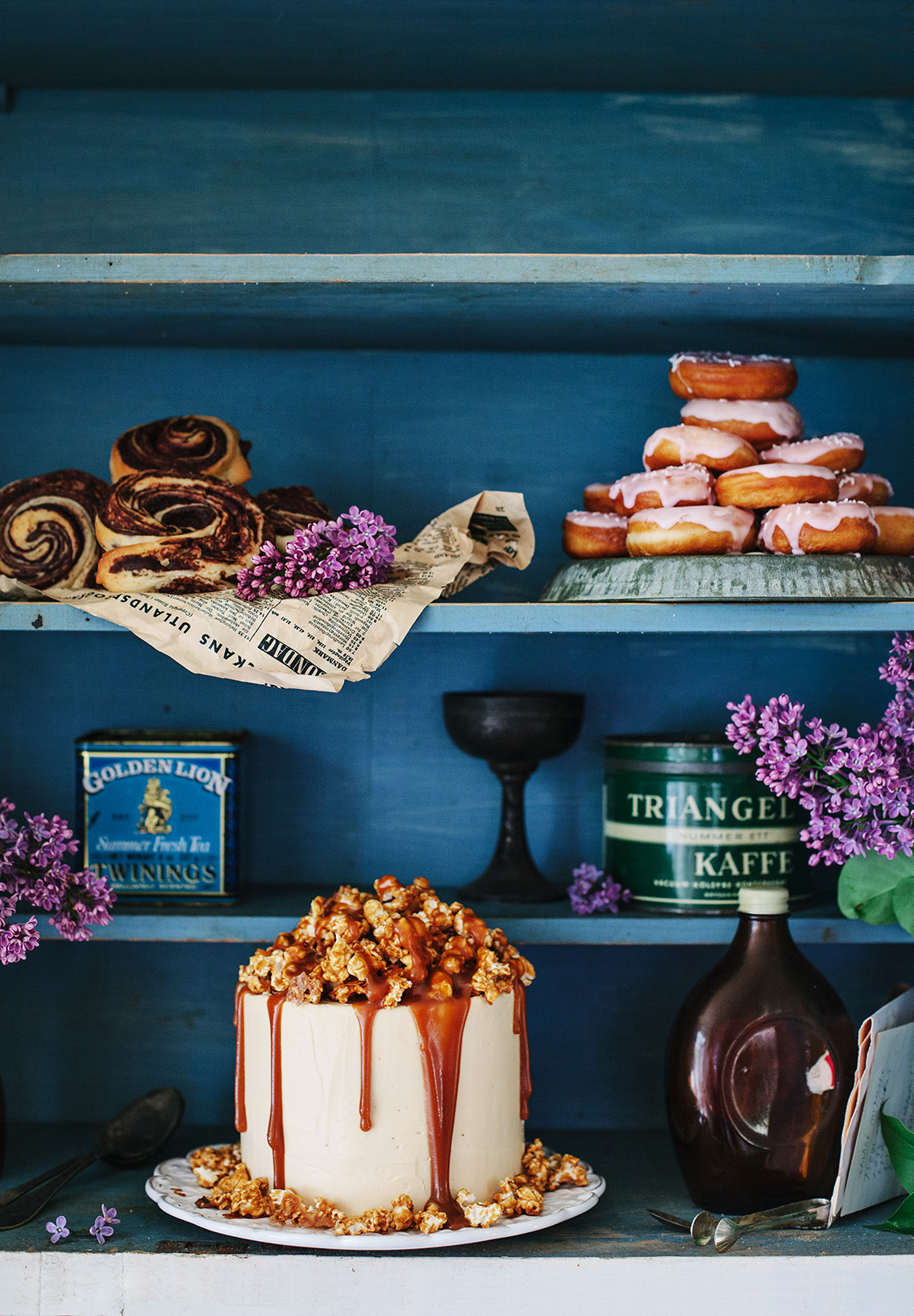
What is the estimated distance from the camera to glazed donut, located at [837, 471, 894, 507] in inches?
48.7

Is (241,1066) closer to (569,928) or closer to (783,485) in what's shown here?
(569,928)

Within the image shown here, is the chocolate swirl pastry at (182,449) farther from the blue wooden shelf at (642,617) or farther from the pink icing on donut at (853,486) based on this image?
the pink icing on donut at (853,486)

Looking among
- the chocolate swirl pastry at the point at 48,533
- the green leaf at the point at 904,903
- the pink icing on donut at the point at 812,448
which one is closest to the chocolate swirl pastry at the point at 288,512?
the chocolate swirl pastry at the point at 48,533

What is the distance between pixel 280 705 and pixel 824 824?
2.25 ft

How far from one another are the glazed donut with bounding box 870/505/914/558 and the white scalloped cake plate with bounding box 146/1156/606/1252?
0.72 meters

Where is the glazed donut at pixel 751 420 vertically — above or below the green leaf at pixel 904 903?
above

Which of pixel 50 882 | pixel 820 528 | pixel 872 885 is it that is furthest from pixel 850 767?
pixel 50 882

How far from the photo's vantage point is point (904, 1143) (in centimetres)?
113

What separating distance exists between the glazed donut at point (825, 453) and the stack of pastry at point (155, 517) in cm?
50

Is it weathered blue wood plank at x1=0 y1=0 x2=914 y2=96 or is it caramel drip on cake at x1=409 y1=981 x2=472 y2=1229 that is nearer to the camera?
caramel drip on cake at x1=409 y1=981 x2=472 y2=1229

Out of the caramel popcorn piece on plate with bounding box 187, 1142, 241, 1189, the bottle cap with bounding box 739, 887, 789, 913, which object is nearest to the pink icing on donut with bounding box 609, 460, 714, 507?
the bottle cap with bounding box 739, 887, 789, 913

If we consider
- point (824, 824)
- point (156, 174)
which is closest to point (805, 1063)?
point (824, 824)

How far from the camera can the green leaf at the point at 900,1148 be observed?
112cm

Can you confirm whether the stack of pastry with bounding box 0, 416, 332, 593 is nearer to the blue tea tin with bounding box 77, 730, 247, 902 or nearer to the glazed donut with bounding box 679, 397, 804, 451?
the blue tea tin with bounding box 77, 730, 247, 902
